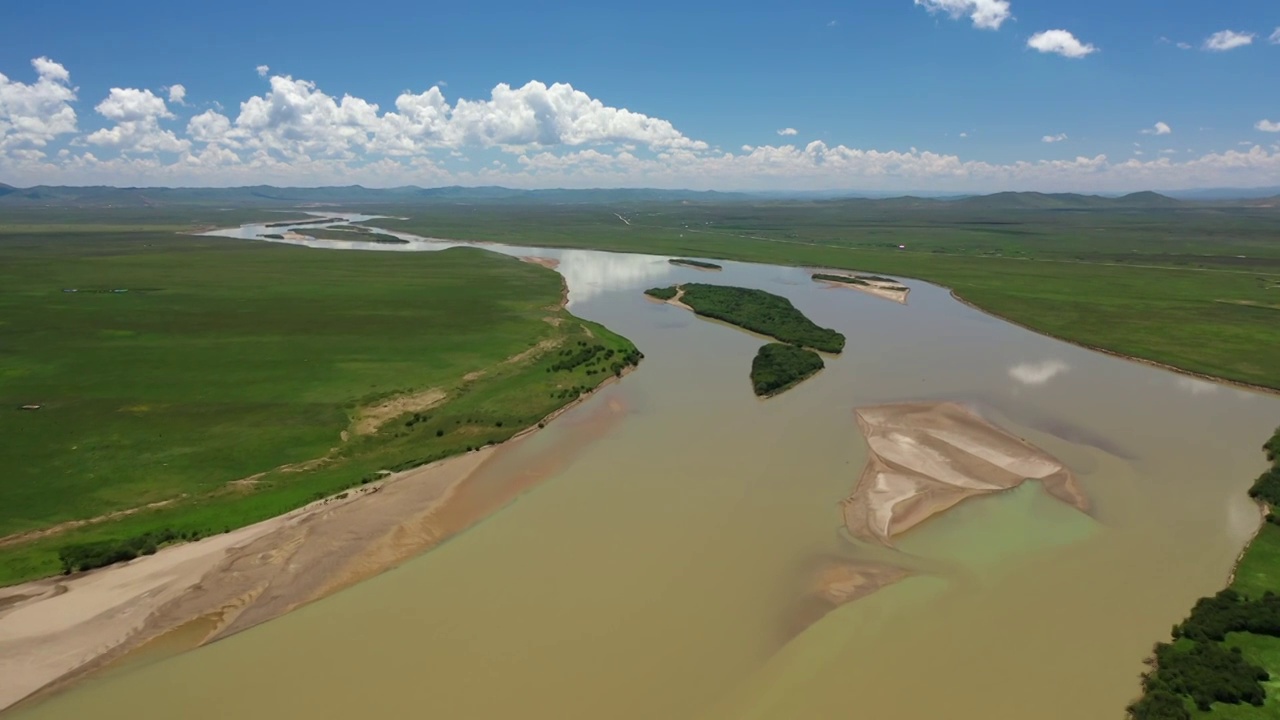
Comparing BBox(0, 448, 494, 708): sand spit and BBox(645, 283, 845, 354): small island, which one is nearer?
BBox(0, 448, 494, 708): sand spit

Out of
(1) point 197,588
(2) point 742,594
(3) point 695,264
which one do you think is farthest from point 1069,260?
(1) point 197,588

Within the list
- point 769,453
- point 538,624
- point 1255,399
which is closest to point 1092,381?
point 1255,399

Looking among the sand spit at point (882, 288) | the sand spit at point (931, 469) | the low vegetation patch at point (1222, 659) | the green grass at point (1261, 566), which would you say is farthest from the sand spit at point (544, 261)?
the low vegetation patch at point (1222, 659)

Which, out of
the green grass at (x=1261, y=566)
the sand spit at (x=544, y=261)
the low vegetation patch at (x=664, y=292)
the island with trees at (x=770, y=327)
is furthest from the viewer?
the sand spit at (x=544, y=261)

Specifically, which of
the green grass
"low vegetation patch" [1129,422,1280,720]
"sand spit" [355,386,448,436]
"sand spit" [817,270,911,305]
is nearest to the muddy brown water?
the green grass

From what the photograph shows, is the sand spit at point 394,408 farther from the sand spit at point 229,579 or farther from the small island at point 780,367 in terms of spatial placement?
the small island at point 780,367

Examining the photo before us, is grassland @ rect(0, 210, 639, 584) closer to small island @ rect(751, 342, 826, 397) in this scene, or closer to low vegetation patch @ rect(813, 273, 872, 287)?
small island @ rect(751, 342, 826, 397)

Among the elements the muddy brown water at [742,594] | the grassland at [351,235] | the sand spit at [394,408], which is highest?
the grassland at [351,235]
